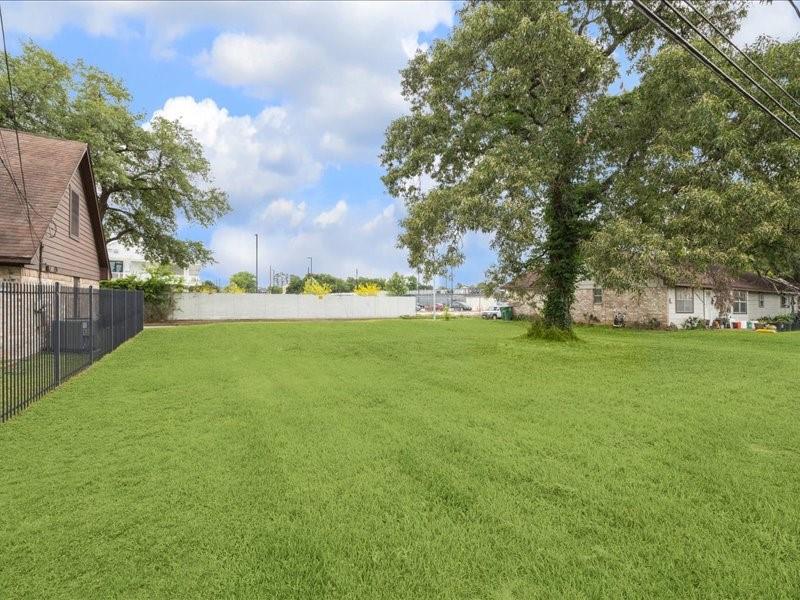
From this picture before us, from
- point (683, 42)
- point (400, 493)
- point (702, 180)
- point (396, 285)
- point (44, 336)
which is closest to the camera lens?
point (400, 493)

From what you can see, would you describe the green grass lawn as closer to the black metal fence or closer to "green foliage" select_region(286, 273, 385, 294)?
the black metal fence

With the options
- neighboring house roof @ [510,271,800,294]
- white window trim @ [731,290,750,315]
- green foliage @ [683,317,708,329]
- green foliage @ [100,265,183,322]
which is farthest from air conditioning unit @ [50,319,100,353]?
white window trim @ [731,290,750,315]

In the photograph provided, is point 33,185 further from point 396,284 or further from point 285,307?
point 396,284

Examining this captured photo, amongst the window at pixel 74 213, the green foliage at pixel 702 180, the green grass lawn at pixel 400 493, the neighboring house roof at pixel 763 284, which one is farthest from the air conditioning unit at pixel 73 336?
the neighboring house roof at pixel 763 284

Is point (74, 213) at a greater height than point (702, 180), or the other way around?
point (702, 180)

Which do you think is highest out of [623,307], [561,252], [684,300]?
[561,252]

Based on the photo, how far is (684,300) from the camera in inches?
1136

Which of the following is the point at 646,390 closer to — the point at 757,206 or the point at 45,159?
the point at 757,206

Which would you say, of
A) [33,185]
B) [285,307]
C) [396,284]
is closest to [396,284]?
[396,284]

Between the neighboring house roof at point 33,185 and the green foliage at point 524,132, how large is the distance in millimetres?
10173

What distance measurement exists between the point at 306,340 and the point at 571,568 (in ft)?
50.1

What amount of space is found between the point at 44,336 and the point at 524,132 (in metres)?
14.5

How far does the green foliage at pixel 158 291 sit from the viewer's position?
3062 cm

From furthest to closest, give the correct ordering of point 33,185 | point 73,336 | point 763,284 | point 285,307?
point 285,307, point 763,284, point 33,185, point 73,336
